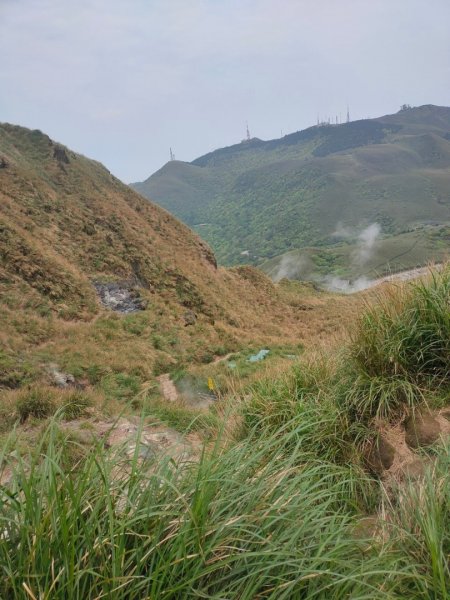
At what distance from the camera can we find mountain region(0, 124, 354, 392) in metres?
14.8

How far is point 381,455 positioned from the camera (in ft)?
11.3

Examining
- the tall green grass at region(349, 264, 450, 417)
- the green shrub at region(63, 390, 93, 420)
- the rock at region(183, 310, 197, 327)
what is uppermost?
the tall green grass at region(349, 264, 450, 417)

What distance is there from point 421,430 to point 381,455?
402mm

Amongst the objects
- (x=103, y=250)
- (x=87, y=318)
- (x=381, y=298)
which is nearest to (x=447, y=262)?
(x=381, y=298)

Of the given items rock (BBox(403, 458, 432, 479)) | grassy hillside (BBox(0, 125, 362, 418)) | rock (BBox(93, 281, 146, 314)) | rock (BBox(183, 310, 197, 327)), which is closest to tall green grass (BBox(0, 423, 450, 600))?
rock (BBox(403, 458, 432, 479))

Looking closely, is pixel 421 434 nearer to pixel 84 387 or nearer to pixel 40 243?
pixel 84 387

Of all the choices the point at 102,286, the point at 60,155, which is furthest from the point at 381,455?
the point at 60,155

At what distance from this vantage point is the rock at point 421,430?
337cm

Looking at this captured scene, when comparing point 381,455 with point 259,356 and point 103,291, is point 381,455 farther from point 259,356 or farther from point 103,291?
point 103,291

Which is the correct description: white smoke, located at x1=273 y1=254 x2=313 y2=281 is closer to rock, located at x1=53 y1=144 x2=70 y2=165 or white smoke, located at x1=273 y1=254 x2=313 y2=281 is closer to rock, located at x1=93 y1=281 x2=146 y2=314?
rock, located at x1=53 y1=144 x2=70 y2=165

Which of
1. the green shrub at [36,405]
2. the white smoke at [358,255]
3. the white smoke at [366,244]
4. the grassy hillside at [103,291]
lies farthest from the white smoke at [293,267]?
the green shrub at [36,405]

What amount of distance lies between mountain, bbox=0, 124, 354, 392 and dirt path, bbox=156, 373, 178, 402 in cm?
60

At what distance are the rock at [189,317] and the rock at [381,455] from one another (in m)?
18.7

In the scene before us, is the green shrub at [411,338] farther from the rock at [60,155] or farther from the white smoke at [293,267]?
the white smoke at [293,267]
